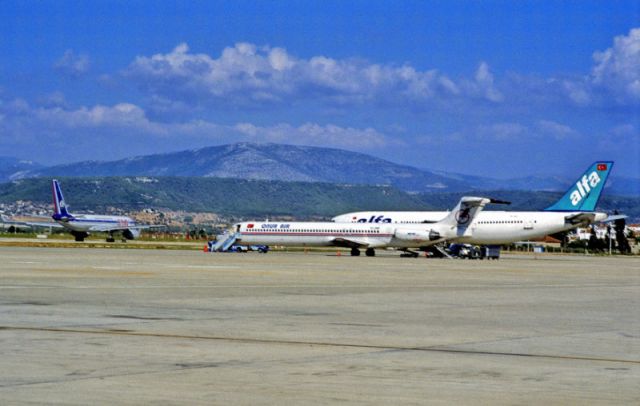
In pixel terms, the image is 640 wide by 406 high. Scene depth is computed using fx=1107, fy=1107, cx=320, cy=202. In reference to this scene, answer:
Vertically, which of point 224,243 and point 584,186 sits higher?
point 584,186

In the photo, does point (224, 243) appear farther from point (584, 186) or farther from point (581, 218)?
point (584, 186)

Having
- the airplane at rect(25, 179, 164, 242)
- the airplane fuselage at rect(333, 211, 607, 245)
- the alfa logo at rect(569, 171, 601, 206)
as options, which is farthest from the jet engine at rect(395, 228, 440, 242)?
the airplane at rect(25, 179, 164, 242)

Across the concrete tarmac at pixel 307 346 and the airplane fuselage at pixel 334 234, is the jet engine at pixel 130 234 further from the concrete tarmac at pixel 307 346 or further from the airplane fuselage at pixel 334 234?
the concrete tarmac at pixel 307 346

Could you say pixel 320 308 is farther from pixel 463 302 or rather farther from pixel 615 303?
pixel 615 303

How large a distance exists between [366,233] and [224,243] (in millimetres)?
13266

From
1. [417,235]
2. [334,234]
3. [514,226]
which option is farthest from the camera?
[334,234]

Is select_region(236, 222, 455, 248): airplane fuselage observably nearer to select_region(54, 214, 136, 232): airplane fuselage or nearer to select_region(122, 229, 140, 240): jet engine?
select_region(54, 214, 136, 232): airplane fuselage

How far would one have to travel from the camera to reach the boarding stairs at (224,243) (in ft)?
331

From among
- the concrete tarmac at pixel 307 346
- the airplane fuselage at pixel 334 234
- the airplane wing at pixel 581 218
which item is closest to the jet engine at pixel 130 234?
the airplane fuselage at pixel 334 234

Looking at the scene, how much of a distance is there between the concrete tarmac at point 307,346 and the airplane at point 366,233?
6012 cm

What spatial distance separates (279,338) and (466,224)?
77.7 m

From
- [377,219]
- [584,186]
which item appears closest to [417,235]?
[584,186]

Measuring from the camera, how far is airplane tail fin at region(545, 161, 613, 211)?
99.4 m

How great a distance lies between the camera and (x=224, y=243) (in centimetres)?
10256
